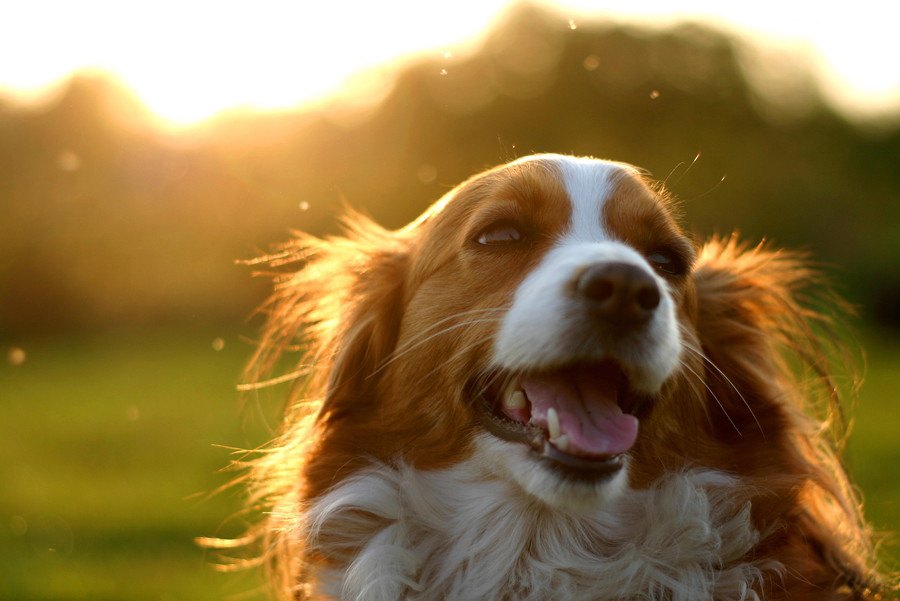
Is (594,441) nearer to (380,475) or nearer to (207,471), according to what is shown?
(380,475)

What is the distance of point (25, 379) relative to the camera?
19.6 meters

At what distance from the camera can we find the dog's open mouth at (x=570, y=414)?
3.29 m

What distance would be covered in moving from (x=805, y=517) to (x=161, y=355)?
19945 millimetres

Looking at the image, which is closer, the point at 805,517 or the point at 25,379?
the point at 805,517

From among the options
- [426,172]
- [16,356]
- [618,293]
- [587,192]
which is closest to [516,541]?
[618,293]

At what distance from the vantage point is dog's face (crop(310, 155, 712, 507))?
331cm

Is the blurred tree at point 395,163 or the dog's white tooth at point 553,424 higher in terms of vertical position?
the dog's white tooth at point 553,424

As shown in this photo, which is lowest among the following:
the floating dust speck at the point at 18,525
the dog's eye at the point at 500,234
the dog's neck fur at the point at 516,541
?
the floating dust speck at the point at 18,525

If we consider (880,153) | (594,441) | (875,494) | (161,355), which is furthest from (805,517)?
(880,153)

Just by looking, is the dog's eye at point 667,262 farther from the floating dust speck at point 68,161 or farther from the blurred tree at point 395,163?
the floating dust speck at point 68,161

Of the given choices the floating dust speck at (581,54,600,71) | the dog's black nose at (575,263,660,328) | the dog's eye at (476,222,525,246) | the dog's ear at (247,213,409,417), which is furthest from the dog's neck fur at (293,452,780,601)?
the floating dust speck at (581,54,600,71)

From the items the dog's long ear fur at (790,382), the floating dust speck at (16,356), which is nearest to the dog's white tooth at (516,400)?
the dog's long ear fur at (790,382)

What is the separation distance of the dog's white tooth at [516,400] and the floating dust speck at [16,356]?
20.7 m

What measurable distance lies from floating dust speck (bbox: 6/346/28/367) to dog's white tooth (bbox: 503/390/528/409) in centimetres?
2066
